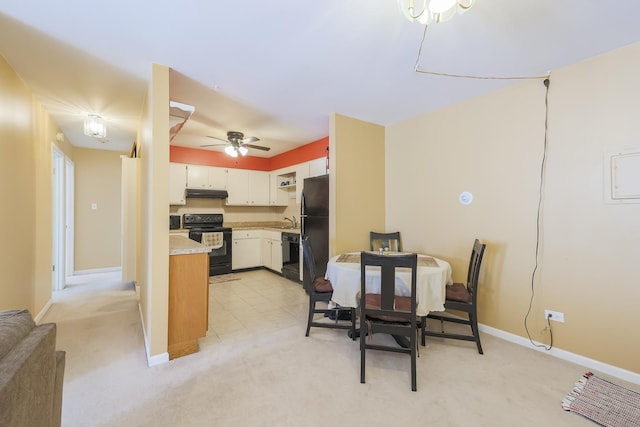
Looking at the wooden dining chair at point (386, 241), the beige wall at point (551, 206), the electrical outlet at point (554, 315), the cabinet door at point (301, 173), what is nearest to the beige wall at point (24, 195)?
the cabinet door at point (301, 173)

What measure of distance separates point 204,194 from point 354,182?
305 centimetres

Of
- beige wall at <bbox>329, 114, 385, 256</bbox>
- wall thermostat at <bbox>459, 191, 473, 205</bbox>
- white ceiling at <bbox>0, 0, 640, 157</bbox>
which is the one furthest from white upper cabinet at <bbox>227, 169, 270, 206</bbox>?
wall thermostat at <bbox>459, 191, 473, 205</bbox>

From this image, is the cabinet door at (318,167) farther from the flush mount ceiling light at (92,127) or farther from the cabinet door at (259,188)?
the flush mount ceiling light at (92,127)

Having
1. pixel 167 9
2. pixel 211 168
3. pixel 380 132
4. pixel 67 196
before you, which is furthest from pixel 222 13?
pixel 67 196

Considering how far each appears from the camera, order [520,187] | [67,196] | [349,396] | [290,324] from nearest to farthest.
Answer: [349,396], [520,187], [290,324], [67,196]

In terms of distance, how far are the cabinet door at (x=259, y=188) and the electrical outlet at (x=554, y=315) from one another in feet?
15.8

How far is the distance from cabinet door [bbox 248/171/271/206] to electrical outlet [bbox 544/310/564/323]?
4808 mm

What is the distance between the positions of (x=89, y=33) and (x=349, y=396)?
10.0ft

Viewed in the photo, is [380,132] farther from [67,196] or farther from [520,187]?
[67,196]

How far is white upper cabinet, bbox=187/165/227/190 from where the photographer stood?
16.5ft

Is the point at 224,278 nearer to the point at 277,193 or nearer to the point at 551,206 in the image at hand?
the point at 277,193

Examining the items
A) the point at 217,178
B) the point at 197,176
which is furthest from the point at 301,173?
the point at 197,176

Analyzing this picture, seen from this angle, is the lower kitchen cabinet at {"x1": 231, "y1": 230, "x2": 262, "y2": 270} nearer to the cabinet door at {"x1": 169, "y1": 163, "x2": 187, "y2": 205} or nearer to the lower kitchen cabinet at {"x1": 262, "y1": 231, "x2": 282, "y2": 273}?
the lower kitchen cabinet at {"x1": 262, "y1": 231, "x2": 282, "y2": 273}

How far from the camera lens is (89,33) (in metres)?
1.87
